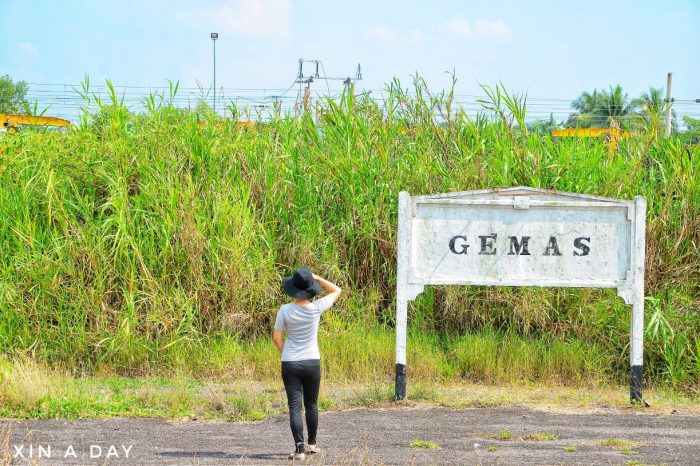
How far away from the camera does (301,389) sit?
6.66m

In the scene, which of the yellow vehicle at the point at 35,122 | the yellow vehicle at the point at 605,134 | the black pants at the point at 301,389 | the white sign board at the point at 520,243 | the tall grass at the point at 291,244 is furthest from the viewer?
Result: the yellow vehicle at the point at 35,122

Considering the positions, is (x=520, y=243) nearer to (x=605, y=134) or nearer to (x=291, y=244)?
(x=291, y=244)

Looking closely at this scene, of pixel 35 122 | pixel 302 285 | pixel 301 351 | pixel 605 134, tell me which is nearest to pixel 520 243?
pixel 302 285

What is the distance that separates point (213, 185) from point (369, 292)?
2395mm

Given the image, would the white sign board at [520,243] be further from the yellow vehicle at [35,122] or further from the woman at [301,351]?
the yellow vehicle at [35,122]

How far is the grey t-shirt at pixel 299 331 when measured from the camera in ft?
21.6

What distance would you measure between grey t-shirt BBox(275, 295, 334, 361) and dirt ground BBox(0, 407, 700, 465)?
2.54 ft

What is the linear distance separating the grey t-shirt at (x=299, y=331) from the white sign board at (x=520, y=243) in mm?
2250

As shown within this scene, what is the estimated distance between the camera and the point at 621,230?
28.9 feet

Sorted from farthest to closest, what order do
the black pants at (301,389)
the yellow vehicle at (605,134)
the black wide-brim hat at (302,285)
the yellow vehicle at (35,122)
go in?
1. the yellow vehicle at (35,122)
2. the yellow vehicle at (605,134)
3. the black wide-brim hat at (302,285)
4. the black pants at (301,389)

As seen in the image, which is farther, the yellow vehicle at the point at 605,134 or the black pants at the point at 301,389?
the yellow vehicle at the point at 605,134

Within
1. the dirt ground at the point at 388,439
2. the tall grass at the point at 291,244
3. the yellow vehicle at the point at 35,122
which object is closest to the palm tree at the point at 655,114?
the tall grass at the point at 291,244

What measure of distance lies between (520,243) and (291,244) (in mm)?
3176

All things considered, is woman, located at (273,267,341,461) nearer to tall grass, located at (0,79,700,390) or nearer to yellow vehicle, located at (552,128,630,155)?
tall grass, located at (0,79,700,390)
